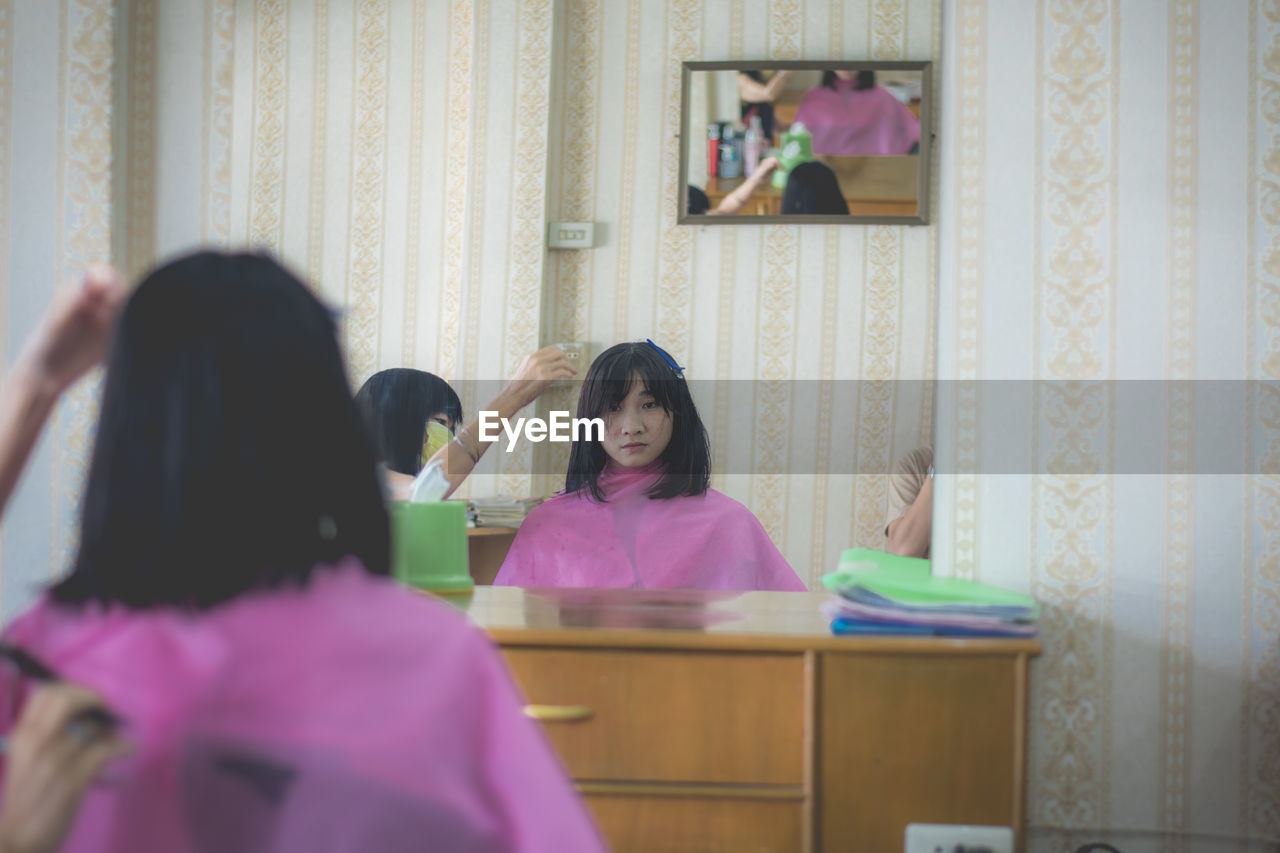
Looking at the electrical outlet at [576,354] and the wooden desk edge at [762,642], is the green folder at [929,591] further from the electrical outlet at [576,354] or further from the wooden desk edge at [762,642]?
the electrical outlet at [576,354]

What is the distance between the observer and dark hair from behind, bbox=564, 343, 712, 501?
5.48ft

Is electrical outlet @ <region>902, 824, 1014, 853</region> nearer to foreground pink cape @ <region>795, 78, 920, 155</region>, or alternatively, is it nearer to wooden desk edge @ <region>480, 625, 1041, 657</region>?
wooden desk edge @ <region>480, 625, 1041, 657</region>

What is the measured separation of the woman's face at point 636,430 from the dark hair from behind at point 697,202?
1.08 ft

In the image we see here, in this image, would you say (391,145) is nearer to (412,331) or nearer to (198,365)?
(412,331)

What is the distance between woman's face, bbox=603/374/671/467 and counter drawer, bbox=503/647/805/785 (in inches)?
27.6

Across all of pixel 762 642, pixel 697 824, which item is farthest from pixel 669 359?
pixel 697 824

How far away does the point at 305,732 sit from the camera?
0.56 metres

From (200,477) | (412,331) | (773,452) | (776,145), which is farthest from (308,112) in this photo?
(200,477)

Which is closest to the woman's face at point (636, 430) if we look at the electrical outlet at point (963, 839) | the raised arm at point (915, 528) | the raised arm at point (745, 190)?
the raised arm at point (745, 190)

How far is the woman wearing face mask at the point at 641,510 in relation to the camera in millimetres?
1611

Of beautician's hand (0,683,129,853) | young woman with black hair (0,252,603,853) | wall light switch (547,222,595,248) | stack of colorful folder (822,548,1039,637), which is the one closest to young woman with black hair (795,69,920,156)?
wall light switch (547,222,595,248)

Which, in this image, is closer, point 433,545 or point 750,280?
point 433,545

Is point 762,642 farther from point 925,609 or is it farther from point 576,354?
point 576,354

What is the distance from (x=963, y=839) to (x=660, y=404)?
0.90 meters
